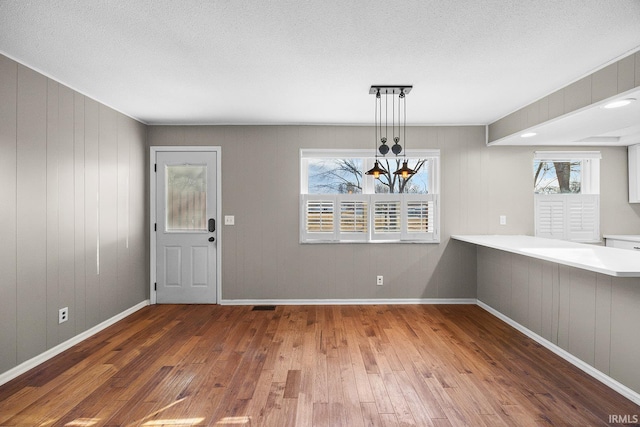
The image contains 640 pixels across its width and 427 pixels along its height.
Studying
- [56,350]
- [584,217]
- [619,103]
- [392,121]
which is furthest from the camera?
[584,217]

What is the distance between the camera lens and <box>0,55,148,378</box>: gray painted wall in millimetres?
2514

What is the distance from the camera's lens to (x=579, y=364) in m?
2.69

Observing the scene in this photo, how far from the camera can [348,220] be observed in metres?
4.51

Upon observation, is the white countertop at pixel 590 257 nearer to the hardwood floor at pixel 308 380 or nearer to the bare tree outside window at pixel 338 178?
the hardwood floor at pixel 308 380

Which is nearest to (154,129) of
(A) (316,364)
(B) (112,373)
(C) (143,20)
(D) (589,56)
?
(C) (143,20)

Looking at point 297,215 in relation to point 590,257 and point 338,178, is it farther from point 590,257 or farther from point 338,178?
point 590,257

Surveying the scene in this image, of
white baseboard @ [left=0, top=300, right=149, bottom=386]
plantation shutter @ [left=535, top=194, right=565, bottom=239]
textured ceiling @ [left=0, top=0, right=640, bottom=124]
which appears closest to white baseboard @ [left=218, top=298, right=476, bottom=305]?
white baseboard @ [left=0, top=300, right=149, bottom=386]


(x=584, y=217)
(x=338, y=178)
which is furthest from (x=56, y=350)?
(x=584, y=217)

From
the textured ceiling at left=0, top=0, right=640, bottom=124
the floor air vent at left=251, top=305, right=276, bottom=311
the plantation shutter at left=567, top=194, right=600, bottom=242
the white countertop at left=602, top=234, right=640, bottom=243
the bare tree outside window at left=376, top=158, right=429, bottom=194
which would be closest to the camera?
the textured ceiling at left=0, top=0, right=640, bottom=124

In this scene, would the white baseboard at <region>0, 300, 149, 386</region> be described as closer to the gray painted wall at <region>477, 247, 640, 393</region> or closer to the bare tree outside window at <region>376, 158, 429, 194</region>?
the bare tree outside window at <region>376, 158, 429, 194</region>

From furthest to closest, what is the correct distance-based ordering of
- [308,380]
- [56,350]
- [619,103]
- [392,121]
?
[392,121] < [56,350] < [619,103] < [308,380]

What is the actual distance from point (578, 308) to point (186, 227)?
4376 millimetres

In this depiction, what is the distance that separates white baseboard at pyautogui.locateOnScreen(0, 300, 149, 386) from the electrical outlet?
0.21 meters

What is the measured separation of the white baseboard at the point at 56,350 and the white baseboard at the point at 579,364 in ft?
14.5
